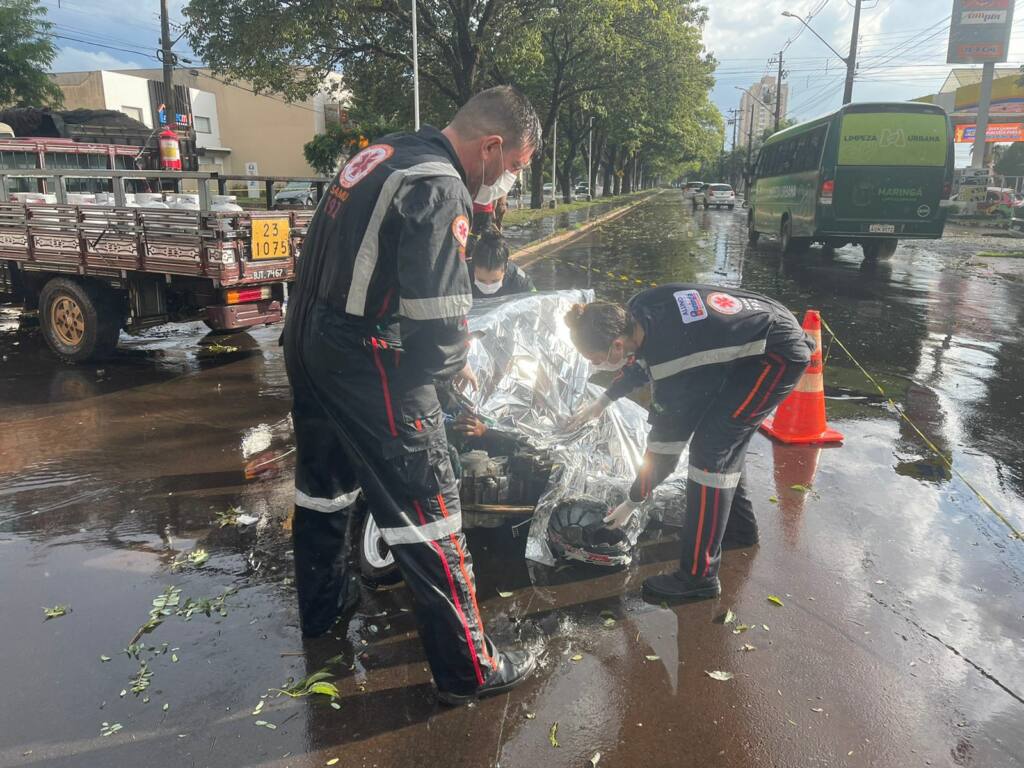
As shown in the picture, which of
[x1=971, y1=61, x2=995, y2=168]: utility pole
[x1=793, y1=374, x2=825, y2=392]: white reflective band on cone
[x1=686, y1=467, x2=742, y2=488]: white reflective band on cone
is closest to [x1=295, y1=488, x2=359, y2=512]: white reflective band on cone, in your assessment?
[x1=686, y1=467, x2=742, y2=488]: white reflective band on cone

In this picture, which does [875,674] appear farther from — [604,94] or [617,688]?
[604,94]

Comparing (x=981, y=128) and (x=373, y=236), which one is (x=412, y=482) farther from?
(x=981, y=128)

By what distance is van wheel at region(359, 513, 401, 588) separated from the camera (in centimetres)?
327

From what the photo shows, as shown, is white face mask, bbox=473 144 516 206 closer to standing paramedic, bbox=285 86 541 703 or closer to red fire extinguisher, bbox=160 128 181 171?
standing paramedic, bbox=285 86 541 703

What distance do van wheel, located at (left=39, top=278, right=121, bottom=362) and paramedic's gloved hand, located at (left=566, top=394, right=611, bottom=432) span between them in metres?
5.05

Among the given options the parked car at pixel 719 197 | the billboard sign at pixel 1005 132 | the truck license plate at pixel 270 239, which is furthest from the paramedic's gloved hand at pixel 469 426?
the billboard sign at pixel 1005 132

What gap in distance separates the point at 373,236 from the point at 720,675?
2.03m

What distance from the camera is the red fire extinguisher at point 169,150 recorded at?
28.3 ft

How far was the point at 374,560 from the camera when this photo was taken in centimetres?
329

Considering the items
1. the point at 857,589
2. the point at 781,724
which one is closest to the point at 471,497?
the point at 781,724

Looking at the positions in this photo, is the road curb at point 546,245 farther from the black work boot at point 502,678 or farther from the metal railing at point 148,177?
the black work boot at point 502,678

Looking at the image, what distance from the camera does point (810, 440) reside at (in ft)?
16.9

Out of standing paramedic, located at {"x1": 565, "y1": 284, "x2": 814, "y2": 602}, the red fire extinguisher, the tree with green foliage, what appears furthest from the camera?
the tree with green foliage

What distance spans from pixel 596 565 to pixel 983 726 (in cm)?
159
